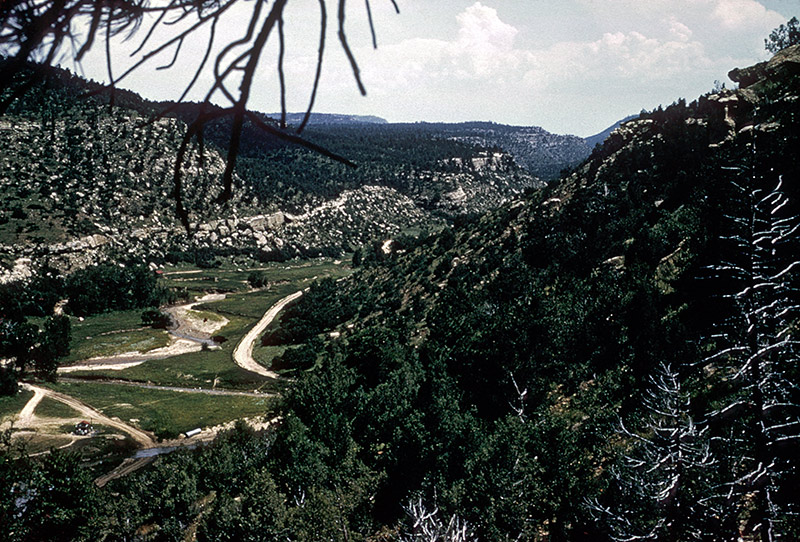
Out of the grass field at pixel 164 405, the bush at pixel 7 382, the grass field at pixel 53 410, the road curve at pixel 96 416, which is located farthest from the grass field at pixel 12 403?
the grass field at pixel 164 405

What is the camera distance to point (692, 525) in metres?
12.4

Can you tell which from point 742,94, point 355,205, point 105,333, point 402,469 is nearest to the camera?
point 402,469

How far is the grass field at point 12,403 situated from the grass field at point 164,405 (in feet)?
12.3

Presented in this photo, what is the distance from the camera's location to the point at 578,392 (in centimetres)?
3303

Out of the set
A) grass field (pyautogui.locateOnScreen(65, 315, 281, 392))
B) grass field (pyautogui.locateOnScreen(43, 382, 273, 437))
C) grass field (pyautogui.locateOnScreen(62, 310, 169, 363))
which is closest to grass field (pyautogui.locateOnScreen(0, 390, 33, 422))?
grass field (pyautogui.locateOnScreen(43, 382, 273, 437))

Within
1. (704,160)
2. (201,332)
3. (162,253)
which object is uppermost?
(704,160)

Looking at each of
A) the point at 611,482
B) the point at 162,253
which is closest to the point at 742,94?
the point at 611,482

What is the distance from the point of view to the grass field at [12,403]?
60.3 meters

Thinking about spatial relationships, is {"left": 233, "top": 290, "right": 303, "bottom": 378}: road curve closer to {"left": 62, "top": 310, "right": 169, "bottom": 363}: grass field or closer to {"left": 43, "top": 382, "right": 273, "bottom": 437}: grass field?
{"left": 43, "top": 382, "right": 273, "bottom": 437}: grass field

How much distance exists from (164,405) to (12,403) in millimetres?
19623

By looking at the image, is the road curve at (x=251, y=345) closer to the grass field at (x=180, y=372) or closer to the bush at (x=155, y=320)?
the grass field at (x=180, y=372)

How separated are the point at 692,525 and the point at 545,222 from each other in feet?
202

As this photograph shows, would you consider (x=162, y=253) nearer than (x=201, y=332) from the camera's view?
No

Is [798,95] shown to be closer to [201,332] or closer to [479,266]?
[479,266]
